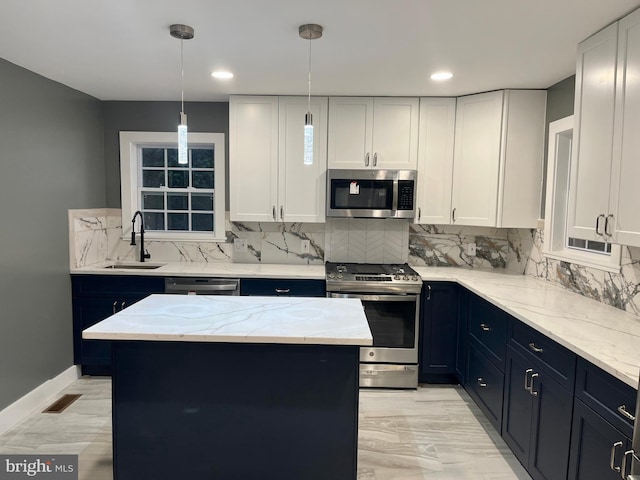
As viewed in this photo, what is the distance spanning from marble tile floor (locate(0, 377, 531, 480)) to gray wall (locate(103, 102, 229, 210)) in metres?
2.22

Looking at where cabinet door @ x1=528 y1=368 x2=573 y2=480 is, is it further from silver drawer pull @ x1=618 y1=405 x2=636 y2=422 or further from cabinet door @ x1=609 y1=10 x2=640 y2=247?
cabinet door @ x1=609 y1=10 x2=640 y2=247

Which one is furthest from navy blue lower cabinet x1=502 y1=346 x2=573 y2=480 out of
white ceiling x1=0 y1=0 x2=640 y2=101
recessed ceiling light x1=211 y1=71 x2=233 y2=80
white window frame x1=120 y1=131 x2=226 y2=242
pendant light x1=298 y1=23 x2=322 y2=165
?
white window frame x1=120 y1=131 x2=226 y2=242

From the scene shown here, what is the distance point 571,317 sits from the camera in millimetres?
2184

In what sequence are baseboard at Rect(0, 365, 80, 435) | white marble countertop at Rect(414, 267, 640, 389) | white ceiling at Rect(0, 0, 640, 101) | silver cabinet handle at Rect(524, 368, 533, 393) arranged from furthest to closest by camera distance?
baseboard at Rect(0, 365, 80, 435)
silver cabinet handle at Rect(524, 368, 533, 393)
white ceiling at Rect(0, 0, 640, 101)
white marble countertop at Rect(414, 267, 640, 389)

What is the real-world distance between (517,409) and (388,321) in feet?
3.88

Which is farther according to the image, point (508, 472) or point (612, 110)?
point (508, 472)

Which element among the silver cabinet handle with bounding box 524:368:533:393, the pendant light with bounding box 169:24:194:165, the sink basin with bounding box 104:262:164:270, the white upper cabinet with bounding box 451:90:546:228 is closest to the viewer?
the pendant light with bounding box 169:24:194:165

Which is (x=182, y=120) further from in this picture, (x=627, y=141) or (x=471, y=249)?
(x=471, y=249)

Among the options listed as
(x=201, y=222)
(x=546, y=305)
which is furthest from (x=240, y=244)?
(x=546, y=305)

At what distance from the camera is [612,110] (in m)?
2.02

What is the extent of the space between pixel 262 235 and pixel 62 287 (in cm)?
172

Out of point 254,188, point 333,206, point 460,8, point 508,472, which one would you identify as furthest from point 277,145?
point 508,472

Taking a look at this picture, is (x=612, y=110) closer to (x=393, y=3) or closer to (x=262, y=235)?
(x=393, y=3)

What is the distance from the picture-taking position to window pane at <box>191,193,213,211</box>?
4074mm
